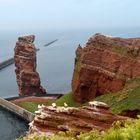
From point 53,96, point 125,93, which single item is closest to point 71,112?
point 125,93

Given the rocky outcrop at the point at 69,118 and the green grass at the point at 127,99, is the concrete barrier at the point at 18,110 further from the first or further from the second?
the rocky outcrop at the point at 69,118

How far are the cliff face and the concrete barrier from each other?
37.3ft

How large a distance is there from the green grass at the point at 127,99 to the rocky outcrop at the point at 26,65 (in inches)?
1931

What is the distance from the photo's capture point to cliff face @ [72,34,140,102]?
337 feet

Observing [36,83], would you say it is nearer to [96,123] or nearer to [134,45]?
[134,45]

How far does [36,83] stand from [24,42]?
39.2ft

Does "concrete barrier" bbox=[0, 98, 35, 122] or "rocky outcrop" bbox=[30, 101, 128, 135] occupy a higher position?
"rocky outcrop" bbox=[30, 101, 128, 135]

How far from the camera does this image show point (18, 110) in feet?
387

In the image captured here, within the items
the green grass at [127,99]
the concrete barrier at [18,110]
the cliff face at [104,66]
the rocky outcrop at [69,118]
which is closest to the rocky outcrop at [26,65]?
the concrete barrier at [18,110]

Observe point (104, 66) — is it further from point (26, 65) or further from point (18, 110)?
point (26, 65)

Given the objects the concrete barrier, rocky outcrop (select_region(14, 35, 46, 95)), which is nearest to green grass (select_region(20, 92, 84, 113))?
the concrete barrier

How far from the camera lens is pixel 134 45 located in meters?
103

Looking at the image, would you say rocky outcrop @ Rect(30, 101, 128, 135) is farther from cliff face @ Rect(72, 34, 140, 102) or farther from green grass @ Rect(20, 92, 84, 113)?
green grass @ Rect(20, 92, 84, 113)

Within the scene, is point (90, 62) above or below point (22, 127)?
above
